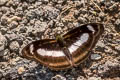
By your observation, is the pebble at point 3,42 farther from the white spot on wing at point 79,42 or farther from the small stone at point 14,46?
the white spot on wing at point 79,42

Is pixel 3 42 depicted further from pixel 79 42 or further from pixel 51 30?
pixel 79 42

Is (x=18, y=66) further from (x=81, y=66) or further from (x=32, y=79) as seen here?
(x=81, y=66)

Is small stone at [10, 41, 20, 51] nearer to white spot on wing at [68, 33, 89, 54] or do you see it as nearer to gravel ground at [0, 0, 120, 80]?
gravel ground at [0, 0, 120, 80]

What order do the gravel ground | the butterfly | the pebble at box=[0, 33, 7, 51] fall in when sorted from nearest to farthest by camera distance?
the butterfly
the gravel ground
the pebble at box=[0, 33, 7, 51]

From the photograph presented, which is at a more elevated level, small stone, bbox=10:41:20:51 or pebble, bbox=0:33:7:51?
pebble, bbox=0:33:7:51

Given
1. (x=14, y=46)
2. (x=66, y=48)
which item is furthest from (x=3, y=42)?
(x=66, y=48)

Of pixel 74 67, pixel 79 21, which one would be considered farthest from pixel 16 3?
pixel 74 67

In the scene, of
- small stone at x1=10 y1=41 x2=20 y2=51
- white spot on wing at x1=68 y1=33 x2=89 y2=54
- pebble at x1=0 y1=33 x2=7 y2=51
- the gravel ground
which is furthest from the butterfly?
pebble at x1=0 y1=33 x2=7 y2=51
